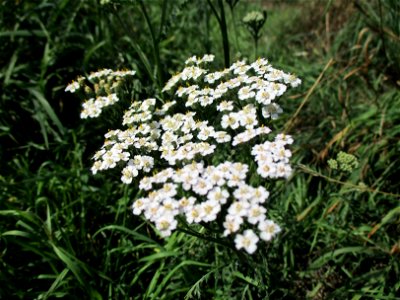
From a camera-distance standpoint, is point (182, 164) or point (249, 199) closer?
point (249, 199)

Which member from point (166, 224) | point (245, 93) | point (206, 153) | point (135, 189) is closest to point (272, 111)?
point (245, 93)

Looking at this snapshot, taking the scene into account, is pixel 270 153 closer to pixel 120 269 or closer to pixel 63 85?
pixel 120 269

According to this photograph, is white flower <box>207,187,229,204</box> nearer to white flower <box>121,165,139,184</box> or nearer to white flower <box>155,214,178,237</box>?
white flower <box>155,214,178,237</box>

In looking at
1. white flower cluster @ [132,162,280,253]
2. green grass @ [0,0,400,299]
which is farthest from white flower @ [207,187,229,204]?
green grass @ [0,0,400,299]

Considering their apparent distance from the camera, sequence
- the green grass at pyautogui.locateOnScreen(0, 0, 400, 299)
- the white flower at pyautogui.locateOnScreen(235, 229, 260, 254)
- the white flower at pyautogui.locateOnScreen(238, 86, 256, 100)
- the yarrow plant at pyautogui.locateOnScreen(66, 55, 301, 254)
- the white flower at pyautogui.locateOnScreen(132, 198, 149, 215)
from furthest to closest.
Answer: the green grass at pyautogui.locateOnScreen(0, 0, 400, 299), the white flower at pyautogui.locateOnScreen(238, 86, 256, 100), the white flower at pyautogui.locateOnScreen(132, 198, 149, 215), the yarrow plant at pyautogui.locateOnScreen(66, 55, 301, 254), the white flower at pyautogui.locateOnScreen(235, 229, 260, 254)

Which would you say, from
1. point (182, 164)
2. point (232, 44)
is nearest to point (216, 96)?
point (182, 164)

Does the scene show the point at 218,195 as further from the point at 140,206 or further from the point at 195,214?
the point at 140,206

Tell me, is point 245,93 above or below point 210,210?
above
